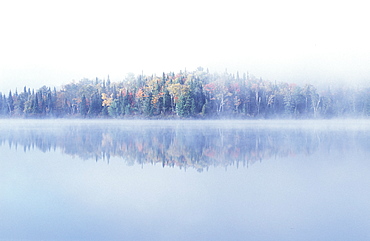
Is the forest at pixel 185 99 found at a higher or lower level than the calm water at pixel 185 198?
higher

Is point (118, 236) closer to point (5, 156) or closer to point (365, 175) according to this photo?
point (365, 175)

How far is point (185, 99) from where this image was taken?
34.6 metres

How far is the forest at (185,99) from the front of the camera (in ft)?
108

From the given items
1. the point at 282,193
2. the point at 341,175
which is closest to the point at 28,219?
the point at 282,193

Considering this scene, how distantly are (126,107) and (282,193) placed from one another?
3217cm

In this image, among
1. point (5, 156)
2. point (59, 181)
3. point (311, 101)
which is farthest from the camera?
point (311, 101)

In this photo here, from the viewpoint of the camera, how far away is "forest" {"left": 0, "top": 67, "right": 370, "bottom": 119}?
33062 mm

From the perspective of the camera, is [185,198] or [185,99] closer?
[185,198]

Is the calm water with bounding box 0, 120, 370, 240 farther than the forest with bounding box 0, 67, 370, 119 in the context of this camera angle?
No

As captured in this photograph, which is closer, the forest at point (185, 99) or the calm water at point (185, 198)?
the calm water at point (185, 198)

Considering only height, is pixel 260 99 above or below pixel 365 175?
above

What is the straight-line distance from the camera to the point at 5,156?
6.95m

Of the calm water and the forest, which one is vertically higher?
the forest

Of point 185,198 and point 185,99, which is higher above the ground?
point 185,99
